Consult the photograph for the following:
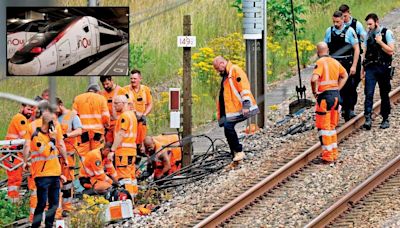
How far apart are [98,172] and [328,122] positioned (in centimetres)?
316

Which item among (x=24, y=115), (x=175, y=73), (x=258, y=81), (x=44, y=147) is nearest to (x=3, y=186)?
(x=24, y=115)

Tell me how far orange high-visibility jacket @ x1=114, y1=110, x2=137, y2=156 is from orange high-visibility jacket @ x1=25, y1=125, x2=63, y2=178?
4.57 ft

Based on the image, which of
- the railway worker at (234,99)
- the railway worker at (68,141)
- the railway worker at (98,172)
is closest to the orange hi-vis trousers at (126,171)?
the railway worker at (98,172)

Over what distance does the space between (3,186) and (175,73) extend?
8.22 meters

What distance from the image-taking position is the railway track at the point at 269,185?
1166 centimetres

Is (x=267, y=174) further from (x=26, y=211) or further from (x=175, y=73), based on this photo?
(x=175, y=73)

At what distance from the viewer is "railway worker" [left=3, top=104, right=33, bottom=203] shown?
13844 mm

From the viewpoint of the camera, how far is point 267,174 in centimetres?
1333

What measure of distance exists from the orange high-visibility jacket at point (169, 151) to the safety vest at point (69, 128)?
1319mm

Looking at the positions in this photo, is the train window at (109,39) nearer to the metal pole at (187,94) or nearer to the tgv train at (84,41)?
the tgv train at (84,41)

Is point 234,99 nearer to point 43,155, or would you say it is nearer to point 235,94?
point 235,94

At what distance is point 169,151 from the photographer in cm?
1505

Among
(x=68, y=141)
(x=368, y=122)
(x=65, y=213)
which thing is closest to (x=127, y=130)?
(x=68, y=141)

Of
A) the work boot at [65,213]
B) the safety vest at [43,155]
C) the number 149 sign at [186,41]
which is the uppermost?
the number 149 sign at [186,41]
